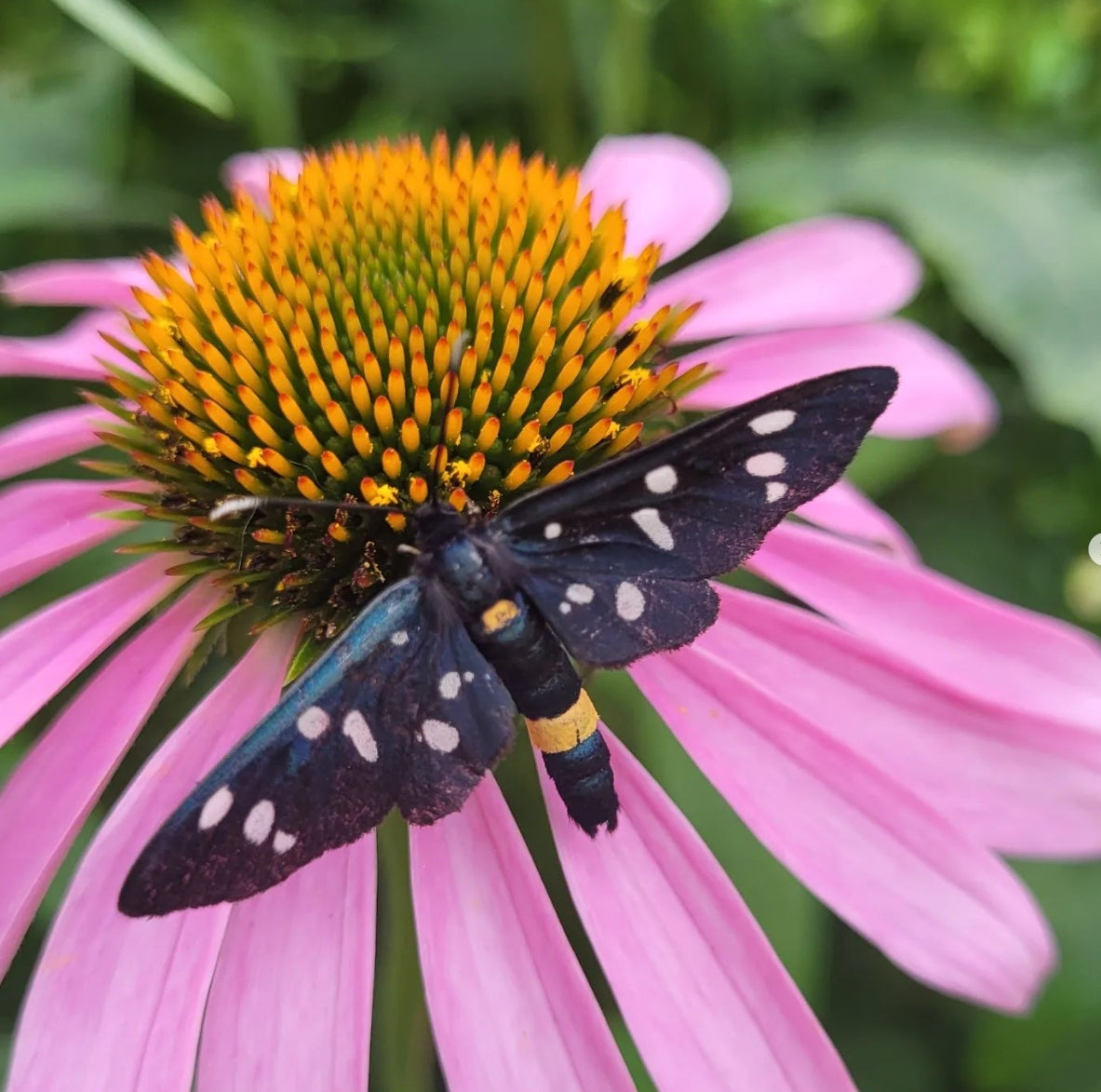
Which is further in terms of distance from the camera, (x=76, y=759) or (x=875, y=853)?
(x=76, y=759)

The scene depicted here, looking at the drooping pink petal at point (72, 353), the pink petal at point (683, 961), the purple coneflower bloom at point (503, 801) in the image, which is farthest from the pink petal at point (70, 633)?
the pink petal at point (683, 961)

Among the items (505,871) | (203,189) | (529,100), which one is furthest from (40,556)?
(529,100)

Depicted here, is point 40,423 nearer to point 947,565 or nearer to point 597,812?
point 597,812

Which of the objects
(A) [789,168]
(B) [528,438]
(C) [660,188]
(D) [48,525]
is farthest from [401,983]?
(A) [789,168]

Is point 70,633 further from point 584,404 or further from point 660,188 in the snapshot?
Answer: point 660,188

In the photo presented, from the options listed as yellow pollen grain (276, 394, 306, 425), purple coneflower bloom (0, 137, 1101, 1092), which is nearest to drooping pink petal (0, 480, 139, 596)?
purple coneflower bloom (0, 137, 1101, 1092)

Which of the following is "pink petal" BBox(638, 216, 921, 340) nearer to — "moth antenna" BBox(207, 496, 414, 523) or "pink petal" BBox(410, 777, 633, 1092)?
"moth antenna" BBox(207, 496, 414, 523)
